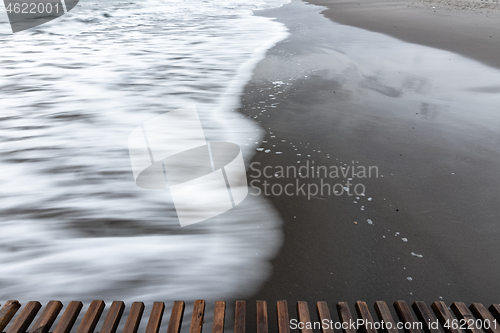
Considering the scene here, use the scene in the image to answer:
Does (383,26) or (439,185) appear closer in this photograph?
(439,185)

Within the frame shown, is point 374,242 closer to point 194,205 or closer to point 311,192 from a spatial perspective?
point 311,192

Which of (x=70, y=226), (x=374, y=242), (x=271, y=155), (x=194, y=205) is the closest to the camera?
(x=374, y=242)

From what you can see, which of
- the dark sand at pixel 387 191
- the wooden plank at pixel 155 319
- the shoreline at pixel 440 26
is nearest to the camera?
the wooden plank at pixel 155 319

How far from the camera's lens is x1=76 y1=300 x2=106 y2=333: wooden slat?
1.17 m

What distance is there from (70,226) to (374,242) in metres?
1.96

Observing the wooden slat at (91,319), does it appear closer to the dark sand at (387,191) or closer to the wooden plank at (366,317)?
the dark sand at (387,191)

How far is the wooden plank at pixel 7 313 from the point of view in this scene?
1.21 m

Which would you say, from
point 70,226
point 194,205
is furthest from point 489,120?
point 70,226

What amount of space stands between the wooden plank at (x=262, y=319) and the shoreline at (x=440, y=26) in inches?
233

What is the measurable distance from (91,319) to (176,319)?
0.34 metres

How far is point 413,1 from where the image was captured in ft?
43.7

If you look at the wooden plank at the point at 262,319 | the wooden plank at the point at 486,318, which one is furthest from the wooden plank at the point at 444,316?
the wooden plank at the point at 262,319

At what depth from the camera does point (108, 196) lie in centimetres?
230

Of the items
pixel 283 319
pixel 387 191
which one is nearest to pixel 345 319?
pixel 283 319
